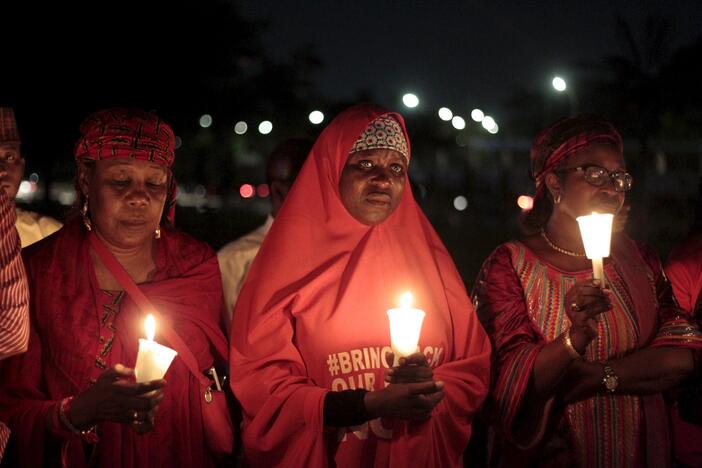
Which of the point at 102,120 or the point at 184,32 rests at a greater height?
the point at 184,32

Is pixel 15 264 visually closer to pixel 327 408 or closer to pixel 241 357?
pixel 241 357

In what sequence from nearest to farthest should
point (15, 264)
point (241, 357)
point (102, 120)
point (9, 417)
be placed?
1. point (15, 264)
2. point (9, 417)
3. point (241, 357)
4. point (102, 120)

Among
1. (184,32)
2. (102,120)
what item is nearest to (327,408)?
(102,120)

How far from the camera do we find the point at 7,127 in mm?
4777

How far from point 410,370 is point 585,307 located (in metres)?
0.88

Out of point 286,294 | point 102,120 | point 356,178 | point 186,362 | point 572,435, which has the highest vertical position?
point 102,120

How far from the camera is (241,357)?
348 cm

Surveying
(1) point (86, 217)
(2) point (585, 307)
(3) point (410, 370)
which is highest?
(1) point (86, 217)

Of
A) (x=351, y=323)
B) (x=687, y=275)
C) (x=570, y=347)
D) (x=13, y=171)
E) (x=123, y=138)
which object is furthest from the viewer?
(x=13, y=171)

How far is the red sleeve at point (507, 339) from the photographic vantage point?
12.0ft

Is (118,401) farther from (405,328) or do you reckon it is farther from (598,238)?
(598,238)

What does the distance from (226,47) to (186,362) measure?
21.2m

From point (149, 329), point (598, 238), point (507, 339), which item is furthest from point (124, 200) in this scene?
point (598, 238)

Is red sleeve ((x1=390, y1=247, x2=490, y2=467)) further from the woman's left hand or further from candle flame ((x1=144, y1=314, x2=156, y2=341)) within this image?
candle flame ((x1=144, y1=314, x2=156, y2=341))
